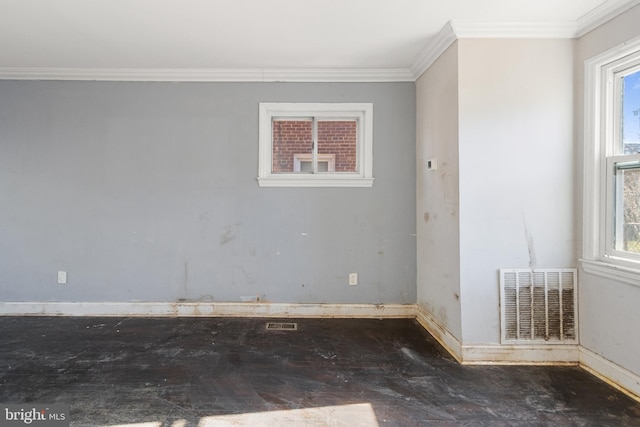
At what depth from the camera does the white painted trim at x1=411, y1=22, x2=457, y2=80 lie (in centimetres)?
231

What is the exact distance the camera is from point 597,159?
2.13m

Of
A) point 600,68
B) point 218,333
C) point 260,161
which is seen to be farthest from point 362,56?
point 218,333

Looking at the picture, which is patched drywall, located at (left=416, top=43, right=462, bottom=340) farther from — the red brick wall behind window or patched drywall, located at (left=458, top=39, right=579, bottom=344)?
the red brick wall behind window

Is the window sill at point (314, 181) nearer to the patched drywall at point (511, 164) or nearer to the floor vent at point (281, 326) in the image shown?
the patched drywall at point (511, 164)

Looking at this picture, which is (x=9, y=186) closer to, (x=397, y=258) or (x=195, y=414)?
(x=195, y=414)

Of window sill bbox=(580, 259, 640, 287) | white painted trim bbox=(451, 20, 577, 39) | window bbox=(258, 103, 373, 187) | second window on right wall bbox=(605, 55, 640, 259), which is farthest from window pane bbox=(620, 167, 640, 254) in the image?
window bbox=(258, 103, 373, 187)

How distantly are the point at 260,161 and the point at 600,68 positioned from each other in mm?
2776

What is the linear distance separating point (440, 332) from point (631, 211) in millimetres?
1565

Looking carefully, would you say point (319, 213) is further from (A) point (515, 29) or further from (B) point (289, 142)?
(A) point (515, 29)

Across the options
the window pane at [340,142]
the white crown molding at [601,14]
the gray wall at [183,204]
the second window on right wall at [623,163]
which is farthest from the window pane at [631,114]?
the window pane at [340,142]

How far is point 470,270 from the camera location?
91.0 inches

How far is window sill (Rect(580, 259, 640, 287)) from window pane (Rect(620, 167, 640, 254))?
0.16 meters

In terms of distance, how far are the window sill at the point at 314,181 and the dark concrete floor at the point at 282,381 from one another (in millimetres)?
1417

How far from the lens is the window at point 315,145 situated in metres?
3.14
